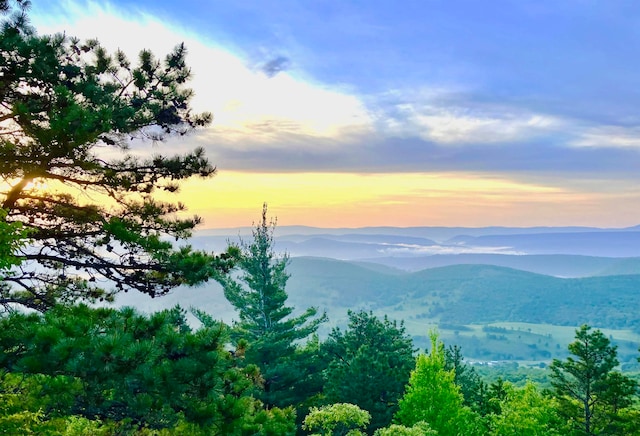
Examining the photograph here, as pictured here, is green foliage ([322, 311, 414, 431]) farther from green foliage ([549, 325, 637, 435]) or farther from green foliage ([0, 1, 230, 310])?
green foliage ([0, 1, 230, 310])

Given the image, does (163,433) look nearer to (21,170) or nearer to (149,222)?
(149,222)

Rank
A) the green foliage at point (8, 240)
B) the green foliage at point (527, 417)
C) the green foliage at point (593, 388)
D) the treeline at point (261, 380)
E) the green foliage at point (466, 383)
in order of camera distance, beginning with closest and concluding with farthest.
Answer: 1. the green foliage at point (8, 240)
2. the treeline at point (261, 380)
3. the green foliage at point (527, 417)
4. the green foliage at point (593, 388)
5. the green foliage at point (466, 383)

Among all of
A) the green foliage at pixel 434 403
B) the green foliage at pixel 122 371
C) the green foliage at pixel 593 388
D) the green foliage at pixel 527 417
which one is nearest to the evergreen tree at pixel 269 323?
the green foliage at pixel 434 403

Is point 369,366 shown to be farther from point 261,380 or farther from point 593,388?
point 261,380

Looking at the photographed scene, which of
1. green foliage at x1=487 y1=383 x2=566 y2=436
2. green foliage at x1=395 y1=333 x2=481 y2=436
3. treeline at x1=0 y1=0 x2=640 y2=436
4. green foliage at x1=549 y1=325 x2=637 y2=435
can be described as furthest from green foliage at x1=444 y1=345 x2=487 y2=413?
treeline at x1=0 y1=0 x2=640 y2=436

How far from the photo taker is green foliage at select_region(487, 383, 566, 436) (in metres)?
20.5

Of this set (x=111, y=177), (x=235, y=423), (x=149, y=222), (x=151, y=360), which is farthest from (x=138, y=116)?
(x=235, y=423)

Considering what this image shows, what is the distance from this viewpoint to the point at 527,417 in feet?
68.1

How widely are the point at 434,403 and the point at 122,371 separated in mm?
16477

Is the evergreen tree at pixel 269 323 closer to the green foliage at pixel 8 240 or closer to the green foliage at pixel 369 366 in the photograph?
the green foliage at pixel 369 366

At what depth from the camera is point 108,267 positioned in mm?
10172

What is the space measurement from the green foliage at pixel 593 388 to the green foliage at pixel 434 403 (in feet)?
21.3

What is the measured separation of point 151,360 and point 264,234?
20.7 meters

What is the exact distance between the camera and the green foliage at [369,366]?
914 inches
